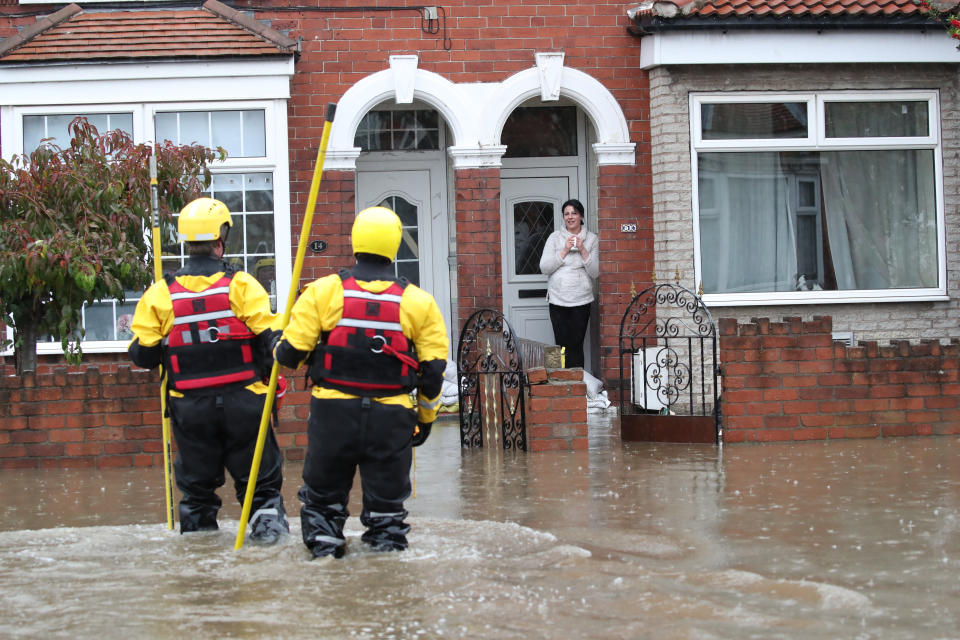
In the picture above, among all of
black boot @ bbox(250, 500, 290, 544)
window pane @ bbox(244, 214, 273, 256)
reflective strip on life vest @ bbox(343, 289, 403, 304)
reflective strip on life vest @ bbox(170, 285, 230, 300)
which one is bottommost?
black boot @ bbox(250, 500, 290, 544)

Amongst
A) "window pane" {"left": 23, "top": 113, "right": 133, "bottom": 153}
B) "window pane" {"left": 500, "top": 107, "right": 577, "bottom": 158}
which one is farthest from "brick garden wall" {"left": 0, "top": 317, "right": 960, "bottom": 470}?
"window pane" {"left": 500, "top": 107, "right": 577, "bottom": 158}

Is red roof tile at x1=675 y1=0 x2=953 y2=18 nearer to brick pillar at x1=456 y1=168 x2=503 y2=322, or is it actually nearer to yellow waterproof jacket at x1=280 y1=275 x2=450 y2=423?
brick pillar at x1=456 y1=168 x2=503 y2=322

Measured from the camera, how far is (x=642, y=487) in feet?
27.6

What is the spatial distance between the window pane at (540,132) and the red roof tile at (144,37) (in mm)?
2912

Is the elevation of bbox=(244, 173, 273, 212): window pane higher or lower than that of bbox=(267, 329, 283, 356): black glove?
higher

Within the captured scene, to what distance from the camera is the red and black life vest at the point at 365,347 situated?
6277 millimetres

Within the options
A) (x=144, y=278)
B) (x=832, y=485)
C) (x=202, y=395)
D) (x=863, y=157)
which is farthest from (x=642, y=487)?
(x=863, y=157)

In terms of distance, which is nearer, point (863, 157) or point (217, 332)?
point (217, 332)

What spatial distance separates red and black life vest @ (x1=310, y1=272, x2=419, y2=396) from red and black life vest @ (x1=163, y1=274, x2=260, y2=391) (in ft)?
2.13

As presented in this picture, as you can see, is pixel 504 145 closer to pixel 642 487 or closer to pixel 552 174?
pixel 552 174

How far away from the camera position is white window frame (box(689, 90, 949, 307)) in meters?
13.4

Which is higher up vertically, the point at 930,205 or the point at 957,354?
the point at 930,205

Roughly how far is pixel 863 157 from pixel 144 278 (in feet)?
25.1

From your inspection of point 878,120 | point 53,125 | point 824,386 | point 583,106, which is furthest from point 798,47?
point 53,125
